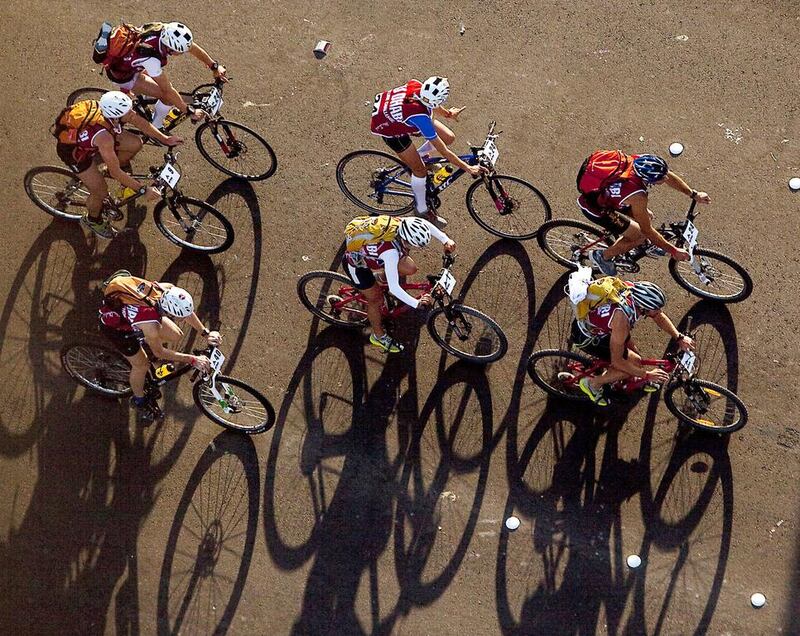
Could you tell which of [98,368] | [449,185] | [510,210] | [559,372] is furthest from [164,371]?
[510,210]

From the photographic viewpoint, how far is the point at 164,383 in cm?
914

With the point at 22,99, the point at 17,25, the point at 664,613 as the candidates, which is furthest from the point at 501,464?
the point at 17,25

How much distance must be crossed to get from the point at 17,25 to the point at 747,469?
1135cm

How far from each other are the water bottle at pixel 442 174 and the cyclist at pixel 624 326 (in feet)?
8.17

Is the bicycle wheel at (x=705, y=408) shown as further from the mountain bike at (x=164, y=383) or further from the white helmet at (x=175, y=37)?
the white helmet at (x=175, y=37)

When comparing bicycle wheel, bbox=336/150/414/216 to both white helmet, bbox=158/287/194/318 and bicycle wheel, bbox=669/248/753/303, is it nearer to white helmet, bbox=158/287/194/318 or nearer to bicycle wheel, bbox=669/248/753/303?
white helmet, bbox=158/287/194/318

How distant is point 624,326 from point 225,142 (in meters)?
5.54

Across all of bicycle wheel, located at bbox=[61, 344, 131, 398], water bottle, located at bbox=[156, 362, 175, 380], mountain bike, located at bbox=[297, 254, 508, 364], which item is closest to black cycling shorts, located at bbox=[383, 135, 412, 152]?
mountain bike, located at bbox=[297, 254, 508, 364]

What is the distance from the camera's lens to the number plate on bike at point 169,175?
920cm

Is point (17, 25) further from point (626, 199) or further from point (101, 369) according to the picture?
point (626, 199)

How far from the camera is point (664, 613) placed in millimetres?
8188

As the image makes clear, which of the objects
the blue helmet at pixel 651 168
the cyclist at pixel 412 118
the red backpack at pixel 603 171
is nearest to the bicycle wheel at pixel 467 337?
the cyclist at pixel 412 118

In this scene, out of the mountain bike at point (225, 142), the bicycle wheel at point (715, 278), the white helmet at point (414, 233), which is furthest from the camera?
the mountain bike at point (225, 142)

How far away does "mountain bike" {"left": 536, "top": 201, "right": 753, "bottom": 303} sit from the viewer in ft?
29.8
